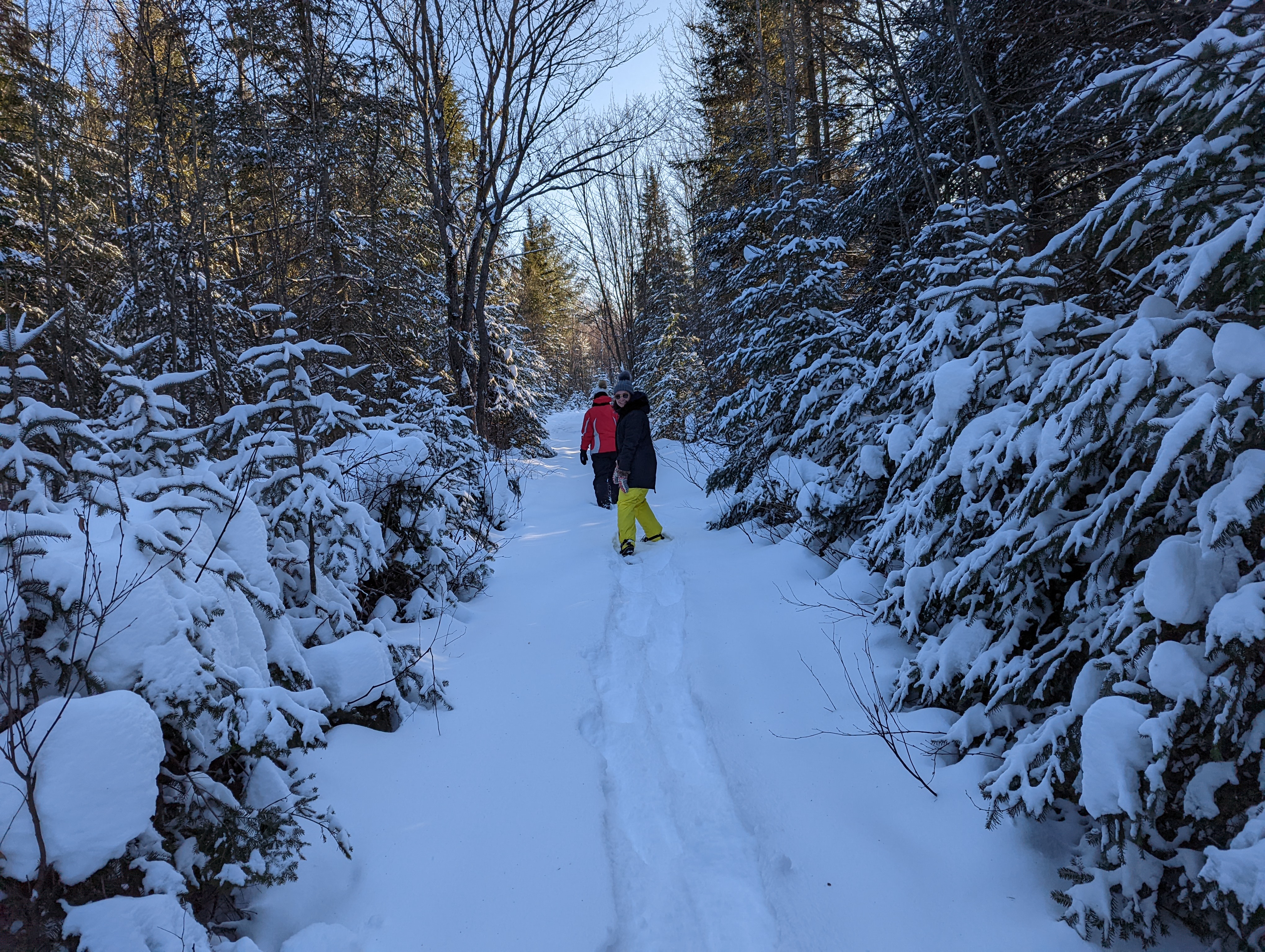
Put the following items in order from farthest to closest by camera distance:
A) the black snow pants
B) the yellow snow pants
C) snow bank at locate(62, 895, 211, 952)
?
the black snow pants
the yellow snow pants
snow bank at locate(62, 895, 211, 952)

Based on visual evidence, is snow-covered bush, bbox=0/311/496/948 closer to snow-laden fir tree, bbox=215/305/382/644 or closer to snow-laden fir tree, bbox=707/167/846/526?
snow-laden fir tree, bbox=215/305/382/644

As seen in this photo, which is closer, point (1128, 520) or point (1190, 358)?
point (1190, 358)

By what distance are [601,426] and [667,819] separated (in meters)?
7.18

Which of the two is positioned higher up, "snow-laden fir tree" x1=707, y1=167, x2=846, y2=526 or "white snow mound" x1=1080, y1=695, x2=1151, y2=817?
"snow-laden fir tree" x1=707, y1=167, x2=846, y2=526

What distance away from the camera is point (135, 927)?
1.67 m

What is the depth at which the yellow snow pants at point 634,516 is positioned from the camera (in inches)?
A: 275

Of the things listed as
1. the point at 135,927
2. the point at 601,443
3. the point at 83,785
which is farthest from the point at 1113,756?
the point at 601,443

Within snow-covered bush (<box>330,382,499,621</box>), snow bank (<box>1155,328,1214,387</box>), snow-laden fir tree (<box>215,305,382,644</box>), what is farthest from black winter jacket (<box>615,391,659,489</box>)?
snow bank (<box>1155,328,1214,387</box>)

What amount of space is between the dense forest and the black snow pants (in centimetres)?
156

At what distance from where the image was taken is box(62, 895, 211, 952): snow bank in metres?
1.61

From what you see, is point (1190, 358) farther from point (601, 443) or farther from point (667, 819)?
point (601, 443)

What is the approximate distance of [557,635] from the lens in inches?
188

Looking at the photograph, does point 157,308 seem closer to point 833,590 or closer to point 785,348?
point 785,348

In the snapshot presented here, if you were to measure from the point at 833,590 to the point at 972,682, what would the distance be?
1.92 m
